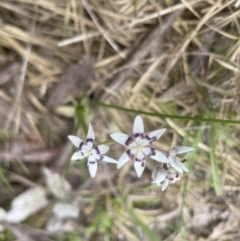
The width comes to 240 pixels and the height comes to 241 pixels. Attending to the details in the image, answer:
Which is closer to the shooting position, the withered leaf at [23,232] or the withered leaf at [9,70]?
the withered leaf at [9,70]

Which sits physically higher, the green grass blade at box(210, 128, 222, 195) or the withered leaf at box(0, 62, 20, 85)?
the withered leaf at box(0, 62, 20, 85)

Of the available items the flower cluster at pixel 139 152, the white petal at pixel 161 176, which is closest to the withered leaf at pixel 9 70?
the flower cluster at pixel 139 152

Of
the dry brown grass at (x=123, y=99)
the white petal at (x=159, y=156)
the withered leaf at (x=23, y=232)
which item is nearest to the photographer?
the white petal at (x=159, y=156)

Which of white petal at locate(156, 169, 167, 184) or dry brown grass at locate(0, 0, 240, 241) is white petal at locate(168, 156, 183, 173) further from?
dry brown grass at locate(0, 0, 240, 241)

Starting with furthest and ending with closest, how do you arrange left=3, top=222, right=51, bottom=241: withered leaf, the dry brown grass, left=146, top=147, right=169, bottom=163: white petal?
left=3, top=222, right=51, bottom=241: withered leaf < the dry brown grass < left=146, top=147, right=169, bottom=163: white petal

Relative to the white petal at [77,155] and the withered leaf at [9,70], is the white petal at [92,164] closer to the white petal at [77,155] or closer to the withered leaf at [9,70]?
the white petal at [77,155]

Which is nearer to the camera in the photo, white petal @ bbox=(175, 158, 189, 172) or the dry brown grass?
white petal @ bbox=(175, 158, 189, 172)

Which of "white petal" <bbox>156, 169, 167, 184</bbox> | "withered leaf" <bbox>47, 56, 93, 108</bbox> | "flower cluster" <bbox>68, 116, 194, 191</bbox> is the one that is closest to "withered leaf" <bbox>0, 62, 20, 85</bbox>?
"withered leaf" <bbox>47, 56, 93, 108</bbox>
